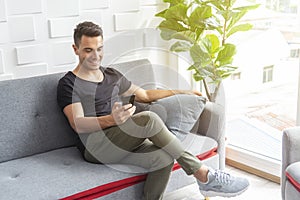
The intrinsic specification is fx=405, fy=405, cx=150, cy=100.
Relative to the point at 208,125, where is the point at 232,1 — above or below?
above

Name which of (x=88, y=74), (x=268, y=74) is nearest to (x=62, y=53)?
(x=88, y=74)

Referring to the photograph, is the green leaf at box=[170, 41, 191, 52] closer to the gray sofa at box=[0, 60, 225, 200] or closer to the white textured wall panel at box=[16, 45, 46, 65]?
the gray sofa at box=[0, 60, 225, 200]

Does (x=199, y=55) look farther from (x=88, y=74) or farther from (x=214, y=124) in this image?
(x=88, y=74)

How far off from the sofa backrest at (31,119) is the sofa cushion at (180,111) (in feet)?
1.80

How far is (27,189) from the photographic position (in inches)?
71.7

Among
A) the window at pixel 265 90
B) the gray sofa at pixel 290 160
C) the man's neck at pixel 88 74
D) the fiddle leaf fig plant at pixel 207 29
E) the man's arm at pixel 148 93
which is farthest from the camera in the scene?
the window at pixel 265 90

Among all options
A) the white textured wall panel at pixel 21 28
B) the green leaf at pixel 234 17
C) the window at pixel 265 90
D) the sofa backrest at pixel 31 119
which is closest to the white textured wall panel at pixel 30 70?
the white textured wall panel at pixel 21 28

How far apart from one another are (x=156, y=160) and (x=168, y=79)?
3.37 feet

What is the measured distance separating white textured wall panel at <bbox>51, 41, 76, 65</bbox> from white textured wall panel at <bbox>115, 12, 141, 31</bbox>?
1.37 feet

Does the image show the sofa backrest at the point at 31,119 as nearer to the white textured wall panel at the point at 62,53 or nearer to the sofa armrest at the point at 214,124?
the white textured wall panel at the point at 62,53

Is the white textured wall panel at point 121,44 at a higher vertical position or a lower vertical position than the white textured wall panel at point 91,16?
lower

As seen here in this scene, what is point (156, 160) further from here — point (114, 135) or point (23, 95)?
point (23, 95)

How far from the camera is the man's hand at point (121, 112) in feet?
6.69

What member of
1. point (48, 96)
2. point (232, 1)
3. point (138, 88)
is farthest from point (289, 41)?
point (48, 96)
